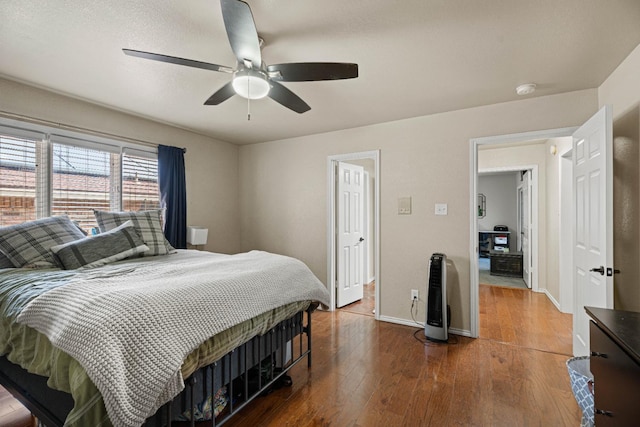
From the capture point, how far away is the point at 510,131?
2.96 metres

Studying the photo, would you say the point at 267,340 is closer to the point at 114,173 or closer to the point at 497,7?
the point at 497,7

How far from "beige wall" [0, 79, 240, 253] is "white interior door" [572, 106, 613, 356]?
4.07 metres

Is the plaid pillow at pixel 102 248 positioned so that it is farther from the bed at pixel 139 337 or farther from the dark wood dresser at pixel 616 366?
the dark wood dresser at pixel 616 366

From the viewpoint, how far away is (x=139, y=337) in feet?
3.89

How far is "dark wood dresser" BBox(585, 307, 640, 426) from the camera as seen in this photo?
0.95 metres

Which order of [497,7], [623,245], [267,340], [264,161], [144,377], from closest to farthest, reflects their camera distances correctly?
[144,377], [497,7], [267,340], [623,245], [264,161]

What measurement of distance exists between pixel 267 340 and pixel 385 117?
2.62 m

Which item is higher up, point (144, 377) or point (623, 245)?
point (623, 245)

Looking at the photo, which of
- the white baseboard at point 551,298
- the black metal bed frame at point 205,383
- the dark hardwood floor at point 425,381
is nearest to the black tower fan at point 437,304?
the dark hardwood floor at point 425,381

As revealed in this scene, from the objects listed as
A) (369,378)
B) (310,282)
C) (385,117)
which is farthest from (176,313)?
(385,117)

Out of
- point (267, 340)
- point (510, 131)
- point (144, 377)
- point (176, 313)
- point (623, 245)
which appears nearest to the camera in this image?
point (144, 377)

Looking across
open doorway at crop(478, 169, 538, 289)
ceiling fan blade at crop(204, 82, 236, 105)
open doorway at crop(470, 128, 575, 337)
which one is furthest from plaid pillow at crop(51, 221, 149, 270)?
open doorway at crop(478, 169, 538, 289)

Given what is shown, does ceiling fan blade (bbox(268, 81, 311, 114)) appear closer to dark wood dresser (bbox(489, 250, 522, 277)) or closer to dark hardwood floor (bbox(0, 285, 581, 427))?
dark hardwood floor (bbox(0, 285, 581, 427))

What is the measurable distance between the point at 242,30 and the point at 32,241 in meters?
2.16
